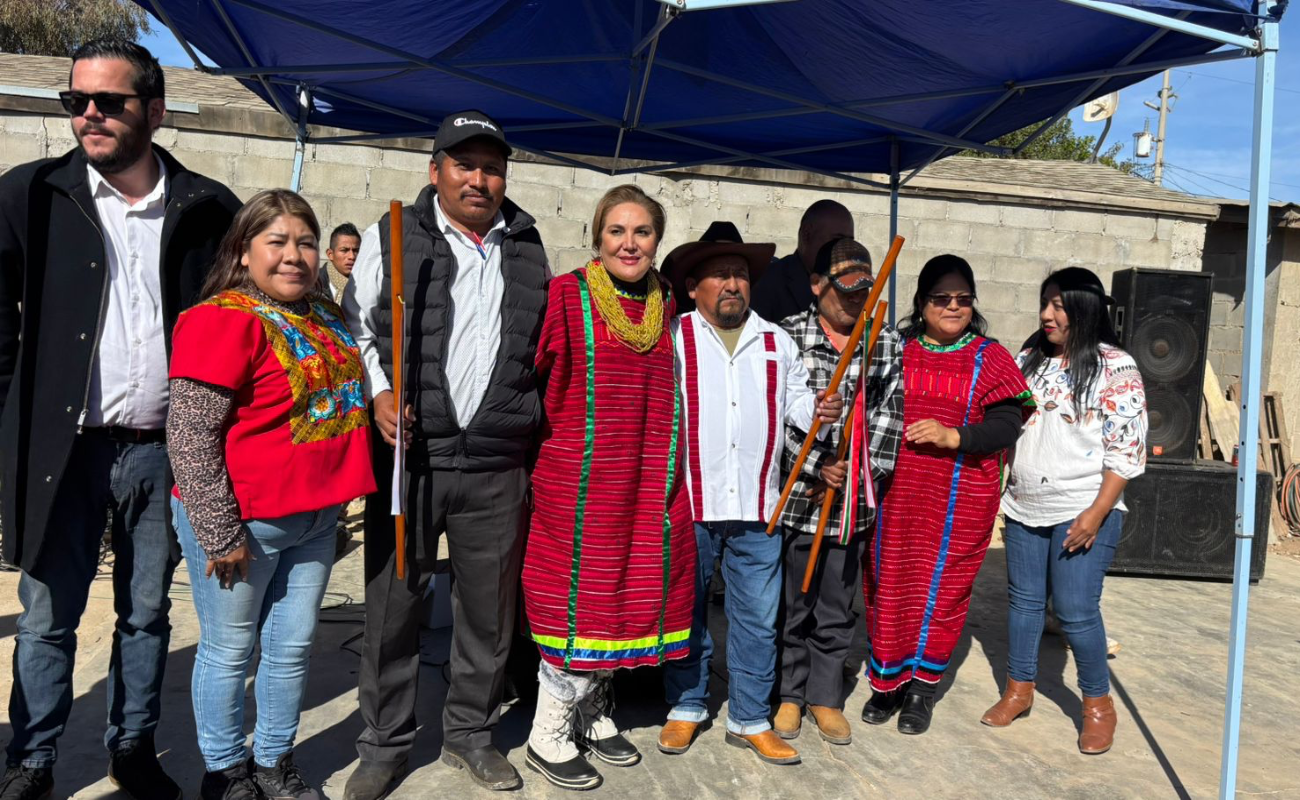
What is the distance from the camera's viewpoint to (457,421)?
2764 millimetres

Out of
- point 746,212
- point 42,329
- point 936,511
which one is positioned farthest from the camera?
point 746,212

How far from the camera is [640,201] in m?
2.93

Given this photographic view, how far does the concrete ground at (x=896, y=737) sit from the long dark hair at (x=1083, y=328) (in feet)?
4.01

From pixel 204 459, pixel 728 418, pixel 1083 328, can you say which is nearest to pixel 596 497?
pixel 728 418

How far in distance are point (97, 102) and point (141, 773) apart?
1.76 m

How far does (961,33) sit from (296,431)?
2.55 meters

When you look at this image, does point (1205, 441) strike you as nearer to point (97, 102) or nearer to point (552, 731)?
point (552, 731)

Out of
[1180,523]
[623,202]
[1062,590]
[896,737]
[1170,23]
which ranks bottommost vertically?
[896,737]

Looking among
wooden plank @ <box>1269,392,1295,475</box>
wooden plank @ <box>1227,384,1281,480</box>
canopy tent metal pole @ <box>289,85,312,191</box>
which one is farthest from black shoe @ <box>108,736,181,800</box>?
wooden plank @ <box>1269,392,1295,475</box>

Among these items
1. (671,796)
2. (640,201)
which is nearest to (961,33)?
(640,201)

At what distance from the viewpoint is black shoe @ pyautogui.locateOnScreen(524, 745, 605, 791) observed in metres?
2.93

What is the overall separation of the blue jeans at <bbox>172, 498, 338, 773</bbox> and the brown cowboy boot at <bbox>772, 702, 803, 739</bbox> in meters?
1.61

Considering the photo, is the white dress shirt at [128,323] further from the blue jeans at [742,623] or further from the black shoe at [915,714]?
the black shoe at [915,714]

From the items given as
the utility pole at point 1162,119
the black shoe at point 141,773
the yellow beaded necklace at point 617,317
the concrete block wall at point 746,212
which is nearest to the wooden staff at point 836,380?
the yellow beaded necklace at point 617,317
